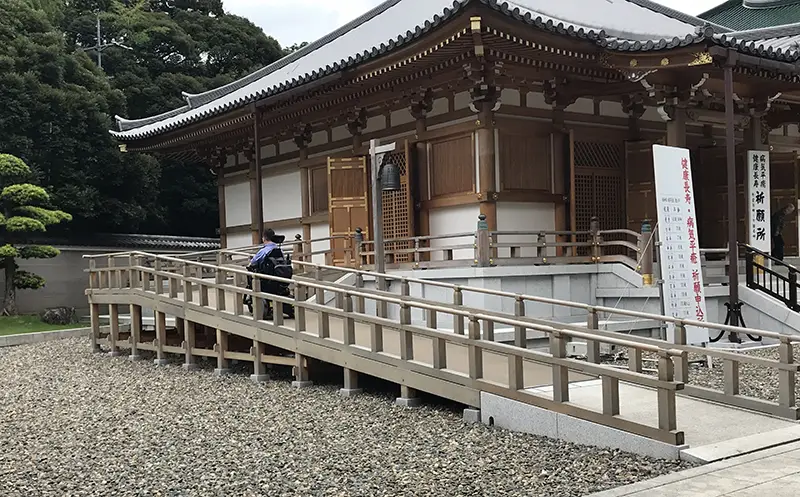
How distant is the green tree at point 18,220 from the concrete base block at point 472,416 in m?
14.8

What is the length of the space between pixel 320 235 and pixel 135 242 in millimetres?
10635

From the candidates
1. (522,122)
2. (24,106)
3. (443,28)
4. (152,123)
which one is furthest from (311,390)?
(24,106)

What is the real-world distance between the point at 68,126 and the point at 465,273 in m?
16.2

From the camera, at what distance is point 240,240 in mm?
18688

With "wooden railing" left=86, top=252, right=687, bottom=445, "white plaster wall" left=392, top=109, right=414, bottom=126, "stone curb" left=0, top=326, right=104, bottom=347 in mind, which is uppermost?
"white plaster wall" left=392, top=109, right=414, bottom=126

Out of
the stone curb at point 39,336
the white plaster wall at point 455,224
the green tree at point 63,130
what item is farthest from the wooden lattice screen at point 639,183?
the green tree at point 63,130

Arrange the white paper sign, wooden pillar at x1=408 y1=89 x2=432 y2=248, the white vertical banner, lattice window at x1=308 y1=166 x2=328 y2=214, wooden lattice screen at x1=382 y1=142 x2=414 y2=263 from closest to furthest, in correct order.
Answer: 1. the white vertical banner
2. the white paper sign
3. wooden pillar at x1=408 y1=89 x2=432 y2=248
4. wooden lattice screen at x1=382 y1=142 x2=414 y2=263
5. lattice window at x1=308 y1=166 x2=328 y2=214

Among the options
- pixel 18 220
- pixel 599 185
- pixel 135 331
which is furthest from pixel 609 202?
pixel 18 220

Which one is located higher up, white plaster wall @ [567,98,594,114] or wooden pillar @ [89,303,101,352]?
white plaster wall @ [567,98,594,114]

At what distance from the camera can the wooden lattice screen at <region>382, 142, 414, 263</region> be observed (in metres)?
12.9

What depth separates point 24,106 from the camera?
2105 centimetres

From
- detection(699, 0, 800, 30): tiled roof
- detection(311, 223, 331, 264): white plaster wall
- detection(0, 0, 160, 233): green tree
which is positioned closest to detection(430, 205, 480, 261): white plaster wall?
detection(311, 223, 331, 264): white plaster wall

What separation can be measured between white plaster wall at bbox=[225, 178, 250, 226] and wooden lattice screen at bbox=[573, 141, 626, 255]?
8496 millimetres

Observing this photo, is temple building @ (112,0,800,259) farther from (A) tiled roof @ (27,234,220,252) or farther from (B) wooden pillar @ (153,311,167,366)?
(A) tiled roof @ (27,234,220,252)
